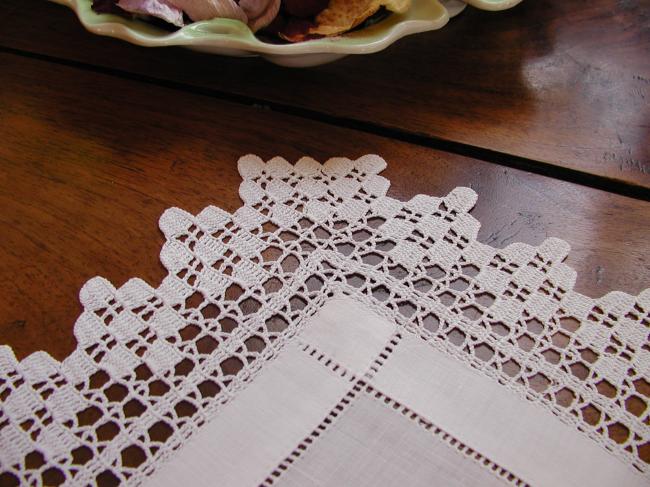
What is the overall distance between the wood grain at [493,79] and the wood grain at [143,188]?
3 centimetres

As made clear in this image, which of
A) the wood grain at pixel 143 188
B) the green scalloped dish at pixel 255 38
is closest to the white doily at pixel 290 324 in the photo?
the wood grain at pixel 143 188

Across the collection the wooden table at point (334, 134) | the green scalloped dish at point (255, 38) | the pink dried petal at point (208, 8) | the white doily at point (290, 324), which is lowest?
the white doily at point (290, 324)

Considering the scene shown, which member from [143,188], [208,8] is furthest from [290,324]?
[208,8]

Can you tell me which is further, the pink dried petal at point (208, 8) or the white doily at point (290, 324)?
the pink dried petal at point (208, 8)

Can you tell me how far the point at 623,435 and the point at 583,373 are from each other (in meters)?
0.05

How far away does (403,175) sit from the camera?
50 centimetres

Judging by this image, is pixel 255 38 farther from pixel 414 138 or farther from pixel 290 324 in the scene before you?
pixel 290 324

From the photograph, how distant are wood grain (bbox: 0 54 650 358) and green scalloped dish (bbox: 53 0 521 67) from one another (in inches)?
2.7

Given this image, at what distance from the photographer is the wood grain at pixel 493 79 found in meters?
0.52

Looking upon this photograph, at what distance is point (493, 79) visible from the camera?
0.58 meters

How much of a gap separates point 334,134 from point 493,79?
0.19m

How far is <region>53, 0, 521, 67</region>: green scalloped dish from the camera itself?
0.50 metres

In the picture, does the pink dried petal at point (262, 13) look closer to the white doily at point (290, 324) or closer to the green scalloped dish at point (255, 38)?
the green scalloped dish at point (255, 38)

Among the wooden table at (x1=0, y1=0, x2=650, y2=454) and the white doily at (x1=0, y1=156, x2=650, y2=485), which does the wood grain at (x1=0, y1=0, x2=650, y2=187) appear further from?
the white doily at (x1=0, y1=156, x2=650, y2=485)
